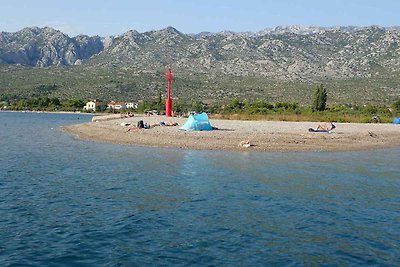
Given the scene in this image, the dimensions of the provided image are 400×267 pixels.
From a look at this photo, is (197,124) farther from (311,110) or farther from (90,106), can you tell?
(90,106)

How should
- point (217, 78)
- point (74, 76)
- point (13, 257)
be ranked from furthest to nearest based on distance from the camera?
point (74, 76) < point (217, 78) < point (13, 257)

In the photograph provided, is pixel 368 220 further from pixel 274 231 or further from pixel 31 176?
pixel 31 176

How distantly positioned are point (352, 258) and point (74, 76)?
182720 millimetres

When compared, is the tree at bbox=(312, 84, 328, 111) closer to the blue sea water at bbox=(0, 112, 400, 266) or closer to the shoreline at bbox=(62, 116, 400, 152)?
the shoreline at bbox=(62, 116, 400, 152)

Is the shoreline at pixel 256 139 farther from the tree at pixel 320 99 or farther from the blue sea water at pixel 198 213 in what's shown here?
the tree at pixel 320 99

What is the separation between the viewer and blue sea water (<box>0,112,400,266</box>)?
13.0 m

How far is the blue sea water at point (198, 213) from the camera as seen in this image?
13.0m

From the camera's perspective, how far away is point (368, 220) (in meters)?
16.6

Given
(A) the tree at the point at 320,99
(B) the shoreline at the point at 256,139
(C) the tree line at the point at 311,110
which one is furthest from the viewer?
(A) the tree at the point at 320,99

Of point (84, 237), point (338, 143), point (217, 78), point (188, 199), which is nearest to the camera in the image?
point (84, 237)

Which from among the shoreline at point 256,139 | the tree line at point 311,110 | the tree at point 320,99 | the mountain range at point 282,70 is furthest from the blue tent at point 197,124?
the mountain range at point 282,70

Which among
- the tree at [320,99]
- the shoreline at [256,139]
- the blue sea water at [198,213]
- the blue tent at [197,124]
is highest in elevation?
the tree at [320,99]

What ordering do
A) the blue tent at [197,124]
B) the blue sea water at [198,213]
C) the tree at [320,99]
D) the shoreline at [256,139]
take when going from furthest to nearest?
1. the tree at [320,99]
2. the blue tent at [197,124]
3. the shoreline at [256,139]
4. the blue sea water at [198,213]

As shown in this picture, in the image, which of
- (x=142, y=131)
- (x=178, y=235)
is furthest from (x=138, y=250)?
(x=142, y=131)
